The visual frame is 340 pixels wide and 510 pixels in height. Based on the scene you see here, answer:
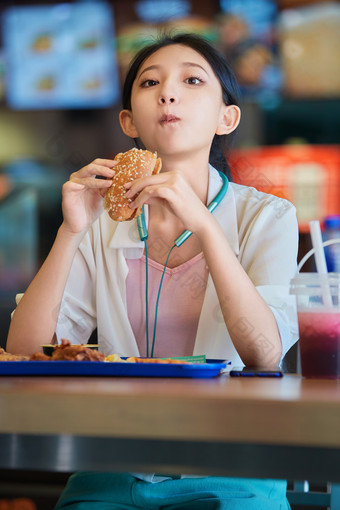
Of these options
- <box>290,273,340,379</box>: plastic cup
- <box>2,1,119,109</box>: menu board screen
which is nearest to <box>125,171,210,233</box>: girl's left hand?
<box>290,273,340,379</box>: plastic cup

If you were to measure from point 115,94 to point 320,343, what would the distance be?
7.60ft

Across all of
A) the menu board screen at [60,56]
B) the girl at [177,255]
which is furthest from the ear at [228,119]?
the menu board screen at [60,56]

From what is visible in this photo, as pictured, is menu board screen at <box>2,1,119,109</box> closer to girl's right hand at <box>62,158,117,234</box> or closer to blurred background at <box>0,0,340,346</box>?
blurred background at <box>0,0,340,346</box>

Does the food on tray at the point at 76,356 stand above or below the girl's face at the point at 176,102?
below

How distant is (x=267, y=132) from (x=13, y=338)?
1.82 metres

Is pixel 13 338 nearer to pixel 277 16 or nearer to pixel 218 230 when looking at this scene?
pixel 218 230

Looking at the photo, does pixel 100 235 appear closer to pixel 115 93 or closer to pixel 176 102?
pixel 176 102

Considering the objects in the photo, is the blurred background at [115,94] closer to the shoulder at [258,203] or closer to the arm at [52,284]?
the shoulder at [258,203]

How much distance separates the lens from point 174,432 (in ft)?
1.80

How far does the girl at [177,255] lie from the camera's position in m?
1.08

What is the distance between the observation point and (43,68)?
3082 millimetres

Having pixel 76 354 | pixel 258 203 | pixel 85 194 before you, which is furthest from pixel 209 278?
pixel 76 354

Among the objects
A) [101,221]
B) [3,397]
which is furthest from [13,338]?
[3,397]

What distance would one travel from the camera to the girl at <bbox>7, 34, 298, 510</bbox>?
1075 millimetres
